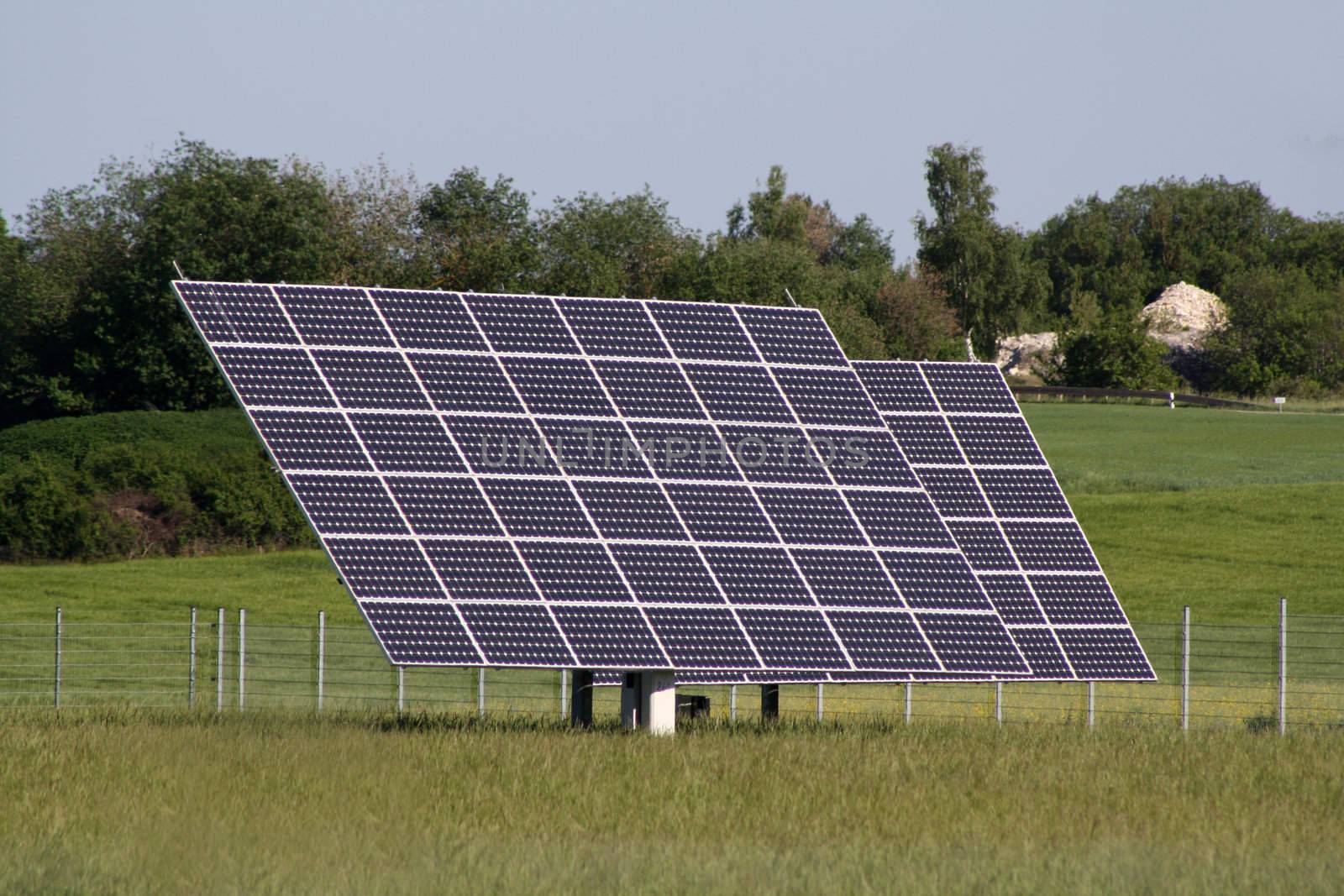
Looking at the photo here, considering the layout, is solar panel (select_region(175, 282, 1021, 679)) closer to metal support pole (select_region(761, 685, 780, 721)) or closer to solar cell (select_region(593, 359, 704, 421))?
solar cell (select_region(593, 359, 704, 421))

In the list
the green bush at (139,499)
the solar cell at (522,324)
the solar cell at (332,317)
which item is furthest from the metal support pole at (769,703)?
the green bush at (139,499)

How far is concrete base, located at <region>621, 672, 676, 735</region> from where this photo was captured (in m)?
21.8

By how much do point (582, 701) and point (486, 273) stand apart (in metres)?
52.9

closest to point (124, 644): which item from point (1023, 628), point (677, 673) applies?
point (677, 673)

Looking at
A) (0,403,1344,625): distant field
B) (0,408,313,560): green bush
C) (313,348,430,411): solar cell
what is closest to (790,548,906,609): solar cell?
(313,348,430,411): solar cell

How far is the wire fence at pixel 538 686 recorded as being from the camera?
30.8 meters

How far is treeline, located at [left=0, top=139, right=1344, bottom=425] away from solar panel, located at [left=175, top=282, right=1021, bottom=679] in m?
43.4

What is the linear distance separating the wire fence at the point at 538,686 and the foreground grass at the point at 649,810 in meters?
5.88

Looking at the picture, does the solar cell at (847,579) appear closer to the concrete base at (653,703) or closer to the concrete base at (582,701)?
the concrete base at (653,703)

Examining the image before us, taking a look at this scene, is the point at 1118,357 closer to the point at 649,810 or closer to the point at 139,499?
the point at 139,499

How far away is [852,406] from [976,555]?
3.77 meters

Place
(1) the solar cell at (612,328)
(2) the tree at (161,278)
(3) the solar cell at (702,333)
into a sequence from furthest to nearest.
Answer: (2) the tree at (161,278) → (3) the solar cell at (702,333) → (1) the solar cell at (612,328)

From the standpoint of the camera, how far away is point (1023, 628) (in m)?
24.5

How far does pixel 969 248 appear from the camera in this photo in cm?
12725
